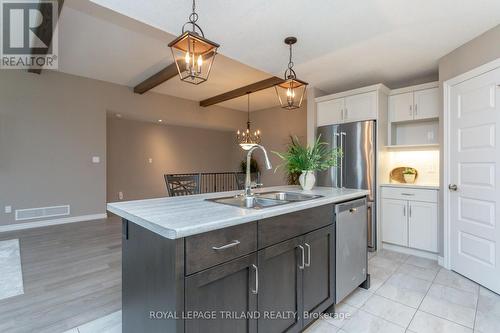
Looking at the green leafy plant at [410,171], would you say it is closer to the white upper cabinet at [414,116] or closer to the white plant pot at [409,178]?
the white plant pot at [409,178]

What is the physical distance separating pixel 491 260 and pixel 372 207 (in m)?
1.34

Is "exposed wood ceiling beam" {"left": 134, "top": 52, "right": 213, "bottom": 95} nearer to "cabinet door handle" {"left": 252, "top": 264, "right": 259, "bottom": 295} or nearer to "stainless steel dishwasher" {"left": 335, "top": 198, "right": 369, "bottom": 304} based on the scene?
"stainless steel dishwasher" {"left": 335, "top": 198, "right": 369, "bottom": 304}

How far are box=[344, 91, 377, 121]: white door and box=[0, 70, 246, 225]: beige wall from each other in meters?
4.34

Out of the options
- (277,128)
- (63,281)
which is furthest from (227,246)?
(277,128)

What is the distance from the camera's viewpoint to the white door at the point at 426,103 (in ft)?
11.1

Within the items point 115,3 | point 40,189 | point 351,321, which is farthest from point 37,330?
point 40,189

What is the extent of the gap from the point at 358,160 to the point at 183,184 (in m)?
2.54

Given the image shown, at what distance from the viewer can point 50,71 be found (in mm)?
4488

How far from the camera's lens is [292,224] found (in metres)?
1.59

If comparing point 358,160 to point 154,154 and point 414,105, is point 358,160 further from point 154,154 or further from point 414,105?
point 154,154

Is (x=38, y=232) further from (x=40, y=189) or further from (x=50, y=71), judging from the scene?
(x=50, y=71)

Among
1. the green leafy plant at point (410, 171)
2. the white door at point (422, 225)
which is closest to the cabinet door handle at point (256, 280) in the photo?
the white door at point (422, 225)

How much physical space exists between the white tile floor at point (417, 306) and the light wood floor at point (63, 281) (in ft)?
5.94

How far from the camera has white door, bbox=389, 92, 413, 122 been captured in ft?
11.9
